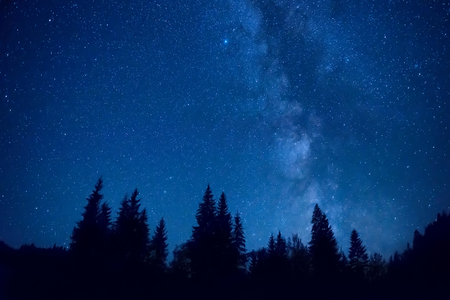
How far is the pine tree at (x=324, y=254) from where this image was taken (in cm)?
3653

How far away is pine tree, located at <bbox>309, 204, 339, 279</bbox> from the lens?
36531mm

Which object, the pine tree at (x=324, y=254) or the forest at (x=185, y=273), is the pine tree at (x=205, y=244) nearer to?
the forest at (x=185, y=273)

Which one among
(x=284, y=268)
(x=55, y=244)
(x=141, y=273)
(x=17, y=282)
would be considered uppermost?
(x=55, y=244)

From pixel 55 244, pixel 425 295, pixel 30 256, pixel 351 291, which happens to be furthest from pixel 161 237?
pixel 425 295

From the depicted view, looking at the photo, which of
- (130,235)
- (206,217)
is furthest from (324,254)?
(130,235)

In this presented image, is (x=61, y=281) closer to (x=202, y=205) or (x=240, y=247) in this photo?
(x=202, y=205)

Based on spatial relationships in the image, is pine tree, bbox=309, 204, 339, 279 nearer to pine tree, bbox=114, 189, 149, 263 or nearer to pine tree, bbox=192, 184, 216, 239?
pine tree, bbox=192, 184, 216, 239

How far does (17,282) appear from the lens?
24.9m

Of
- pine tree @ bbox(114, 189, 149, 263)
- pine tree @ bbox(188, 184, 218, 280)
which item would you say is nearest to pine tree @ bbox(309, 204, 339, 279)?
pine tree @ bbox(188, 184, 218, 280)

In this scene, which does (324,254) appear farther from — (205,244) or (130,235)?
(130,235)

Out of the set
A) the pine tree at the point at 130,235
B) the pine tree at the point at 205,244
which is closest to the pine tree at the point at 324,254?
the pine tree at the point at 205,244

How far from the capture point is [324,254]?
37938 millimetres

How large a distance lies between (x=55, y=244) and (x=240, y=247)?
36.0m

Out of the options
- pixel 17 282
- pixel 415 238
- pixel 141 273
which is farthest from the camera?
pixel 415 238
